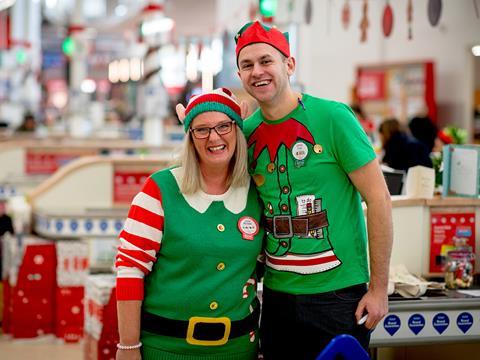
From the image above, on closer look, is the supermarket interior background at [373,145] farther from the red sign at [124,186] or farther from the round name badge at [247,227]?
the round name badge at [247,227]

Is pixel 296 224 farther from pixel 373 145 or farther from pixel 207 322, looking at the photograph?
pixel 373 145

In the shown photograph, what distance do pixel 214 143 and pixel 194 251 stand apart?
404 mm

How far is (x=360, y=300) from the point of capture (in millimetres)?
3100

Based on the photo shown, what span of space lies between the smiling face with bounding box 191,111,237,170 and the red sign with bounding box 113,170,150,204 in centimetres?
431

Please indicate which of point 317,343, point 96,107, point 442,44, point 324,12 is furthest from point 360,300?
point 96,107

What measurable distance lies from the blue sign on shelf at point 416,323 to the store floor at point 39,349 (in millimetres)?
3240

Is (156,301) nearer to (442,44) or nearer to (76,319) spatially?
(76,319)

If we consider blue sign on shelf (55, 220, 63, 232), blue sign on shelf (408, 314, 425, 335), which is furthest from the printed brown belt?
blue sign on shelf (55, 220, 63, 232)

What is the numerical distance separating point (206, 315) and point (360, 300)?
1.89 ft

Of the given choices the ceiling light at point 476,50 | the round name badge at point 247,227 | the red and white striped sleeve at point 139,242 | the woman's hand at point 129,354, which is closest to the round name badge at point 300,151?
the round name badge at point 247,227

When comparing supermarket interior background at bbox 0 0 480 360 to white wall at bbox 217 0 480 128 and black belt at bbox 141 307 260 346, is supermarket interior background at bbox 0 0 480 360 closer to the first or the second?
white wall at bbox 217 0 480 128

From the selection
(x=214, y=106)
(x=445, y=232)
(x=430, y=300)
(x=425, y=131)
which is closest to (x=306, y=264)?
(x=214, y=106)

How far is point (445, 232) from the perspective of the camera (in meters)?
4.61

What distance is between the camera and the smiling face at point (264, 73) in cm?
302
